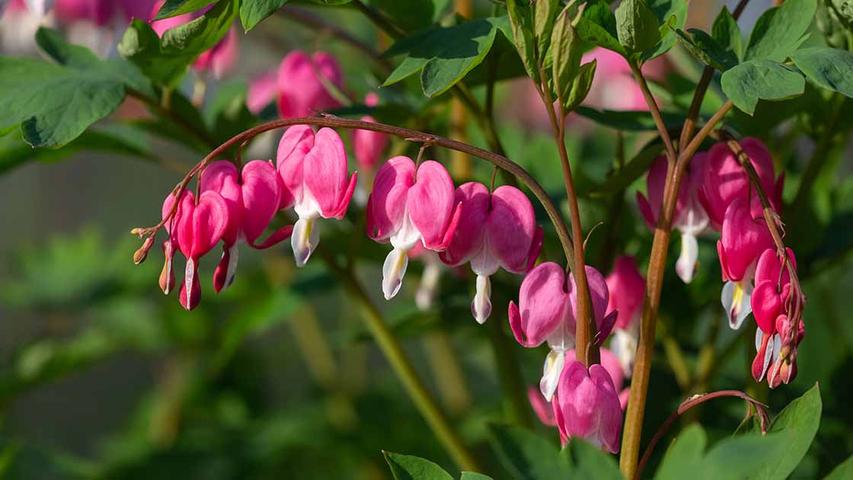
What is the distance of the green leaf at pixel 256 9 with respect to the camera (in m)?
0.72

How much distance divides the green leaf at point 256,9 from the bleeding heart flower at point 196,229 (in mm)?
121

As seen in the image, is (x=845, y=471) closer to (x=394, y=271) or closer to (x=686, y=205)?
(x=686, y=205)

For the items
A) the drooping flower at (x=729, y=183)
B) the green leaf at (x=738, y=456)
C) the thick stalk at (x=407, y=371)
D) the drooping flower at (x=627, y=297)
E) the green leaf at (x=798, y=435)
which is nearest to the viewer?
the green leaf at (x=738, y=456)

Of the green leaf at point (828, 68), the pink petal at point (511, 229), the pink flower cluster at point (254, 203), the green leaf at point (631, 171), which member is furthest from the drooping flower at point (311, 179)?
the green leaf at point (828, 68)

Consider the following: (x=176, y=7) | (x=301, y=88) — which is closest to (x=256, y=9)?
(x=176, y=7)

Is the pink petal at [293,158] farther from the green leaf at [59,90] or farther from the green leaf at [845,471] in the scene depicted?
the green leaf at [845,471]

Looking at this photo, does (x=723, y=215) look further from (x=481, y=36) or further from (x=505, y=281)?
(x=505, y=281)

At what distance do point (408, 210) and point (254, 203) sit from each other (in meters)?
0.11

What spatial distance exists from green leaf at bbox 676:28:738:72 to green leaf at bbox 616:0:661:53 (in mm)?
17

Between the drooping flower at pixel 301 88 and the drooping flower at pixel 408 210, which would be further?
the drooping flower at pixel 301 88

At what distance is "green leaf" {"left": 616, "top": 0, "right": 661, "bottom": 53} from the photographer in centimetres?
70

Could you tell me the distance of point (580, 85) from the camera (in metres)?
0.71

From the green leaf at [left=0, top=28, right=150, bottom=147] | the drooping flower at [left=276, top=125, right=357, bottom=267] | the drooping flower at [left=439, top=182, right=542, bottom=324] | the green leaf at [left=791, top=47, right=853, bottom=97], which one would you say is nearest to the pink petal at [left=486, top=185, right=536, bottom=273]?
the drooping flower at [left=439, top=182, right=542, bottom=324]

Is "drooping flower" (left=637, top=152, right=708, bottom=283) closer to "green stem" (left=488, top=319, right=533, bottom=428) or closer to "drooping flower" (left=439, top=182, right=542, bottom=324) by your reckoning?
"drooping flower" (left=439, top=182, right=542, bottom=324)
